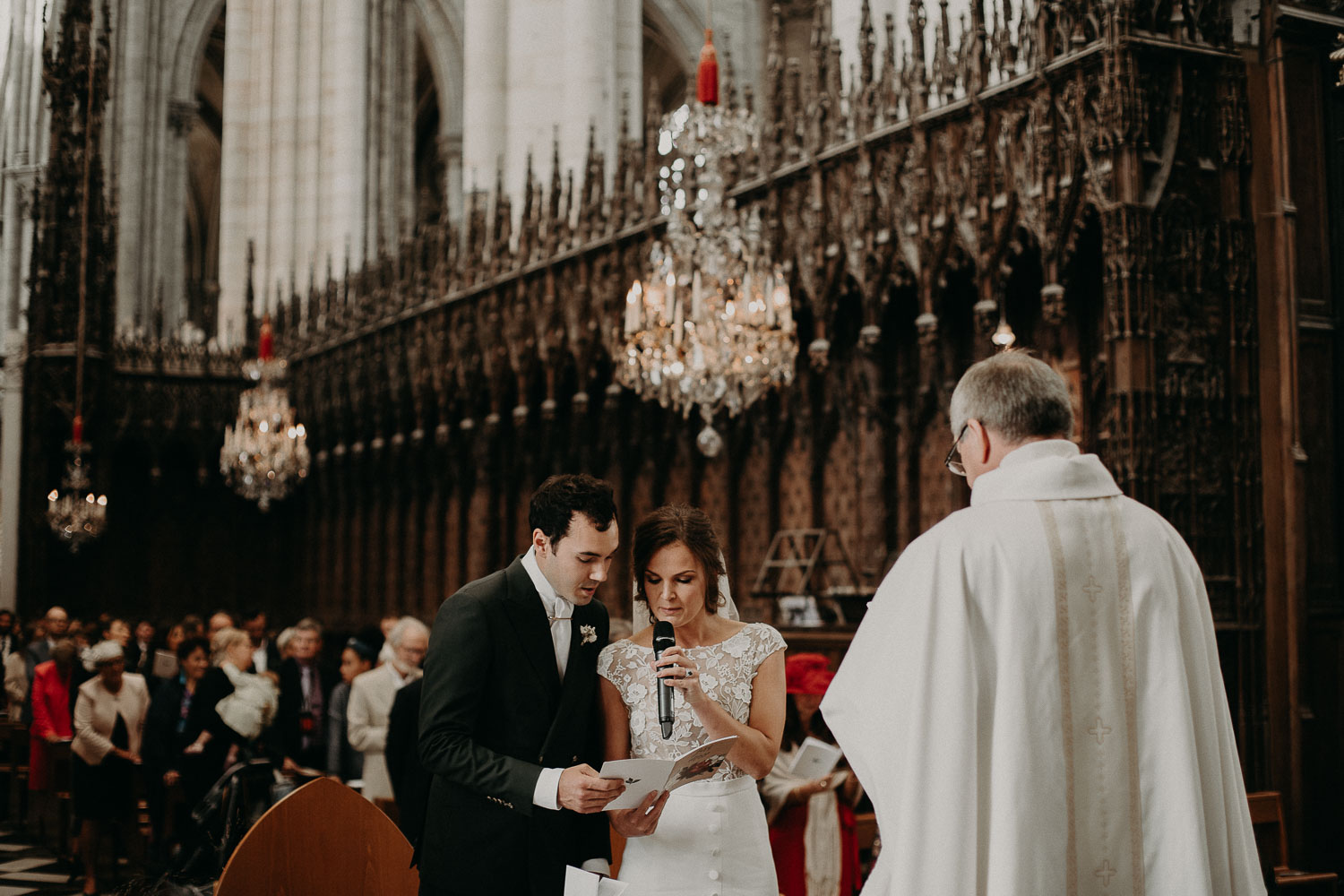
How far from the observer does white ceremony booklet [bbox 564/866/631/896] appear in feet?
9.11

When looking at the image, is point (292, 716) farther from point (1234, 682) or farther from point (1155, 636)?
point (1155, 636)

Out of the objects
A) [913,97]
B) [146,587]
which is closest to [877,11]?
[913,97]

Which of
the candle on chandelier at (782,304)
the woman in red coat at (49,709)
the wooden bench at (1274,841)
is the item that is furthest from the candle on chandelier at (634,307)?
the woman in red coat at (49,709)

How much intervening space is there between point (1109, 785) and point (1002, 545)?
459mm

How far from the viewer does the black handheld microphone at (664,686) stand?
9.27 feet

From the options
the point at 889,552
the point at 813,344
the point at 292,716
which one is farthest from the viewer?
the point at 889,552

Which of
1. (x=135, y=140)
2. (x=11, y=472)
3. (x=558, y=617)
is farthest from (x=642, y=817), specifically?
(x=135, y=140)

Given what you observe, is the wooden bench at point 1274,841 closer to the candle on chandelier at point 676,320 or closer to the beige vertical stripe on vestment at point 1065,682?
the beige vertical stripe on vestment at point 1065,682

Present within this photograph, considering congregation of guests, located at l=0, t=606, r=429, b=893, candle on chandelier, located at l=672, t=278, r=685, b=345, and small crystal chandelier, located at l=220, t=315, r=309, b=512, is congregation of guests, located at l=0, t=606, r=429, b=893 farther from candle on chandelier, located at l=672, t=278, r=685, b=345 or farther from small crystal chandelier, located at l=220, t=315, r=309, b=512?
small crystal chandelier, located at l=220, t=315, r=309, b=512

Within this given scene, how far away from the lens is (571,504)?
289 centimetres

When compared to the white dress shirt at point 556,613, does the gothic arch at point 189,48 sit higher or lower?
higher

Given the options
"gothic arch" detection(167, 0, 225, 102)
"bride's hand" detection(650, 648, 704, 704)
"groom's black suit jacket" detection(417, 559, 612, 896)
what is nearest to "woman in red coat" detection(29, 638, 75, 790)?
"groom's black suit jacket" detection(417, 559, 612, 896)

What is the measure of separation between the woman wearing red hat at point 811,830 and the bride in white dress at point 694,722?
1.64m

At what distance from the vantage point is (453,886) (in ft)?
9.44
